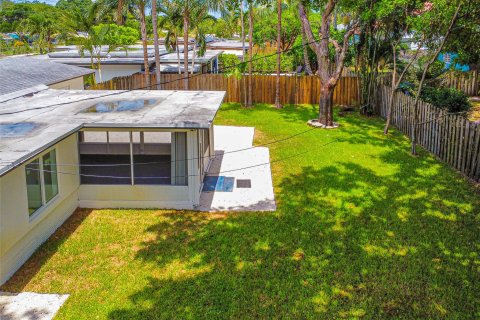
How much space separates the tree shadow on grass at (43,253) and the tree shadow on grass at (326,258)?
1.95 meters

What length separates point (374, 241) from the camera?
10.0m

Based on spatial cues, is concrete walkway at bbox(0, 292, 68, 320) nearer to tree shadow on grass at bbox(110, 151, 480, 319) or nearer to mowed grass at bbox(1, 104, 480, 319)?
mowed grass at bbox(1, 104, 480, 319)

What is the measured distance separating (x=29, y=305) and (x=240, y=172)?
8.36 meters

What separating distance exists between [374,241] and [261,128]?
11.7 metres

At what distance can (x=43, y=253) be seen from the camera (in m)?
9.66

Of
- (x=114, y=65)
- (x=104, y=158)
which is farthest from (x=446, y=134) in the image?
(x=114, y=65)

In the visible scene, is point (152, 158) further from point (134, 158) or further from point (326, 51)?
point (326, 51)

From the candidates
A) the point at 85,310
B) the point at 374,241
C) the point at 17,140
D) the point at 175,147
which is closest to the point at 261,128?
the point at 175,147

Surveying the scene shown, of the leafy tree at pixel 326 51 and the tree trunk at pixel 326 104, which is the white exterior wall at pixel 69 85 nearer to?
the leafy tree at pixel 326 51

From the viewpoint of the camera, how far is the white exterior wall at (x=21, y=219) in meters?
8.56

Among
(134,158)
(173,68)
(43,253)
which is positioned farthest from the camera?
(173,68)

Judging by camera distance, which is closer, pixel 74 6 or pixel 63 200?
pixel 63 200

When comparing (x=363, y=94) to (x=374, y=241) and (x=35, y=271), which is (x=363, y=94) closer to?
(x=374, y=241)

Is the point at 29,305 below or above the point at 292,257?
below
